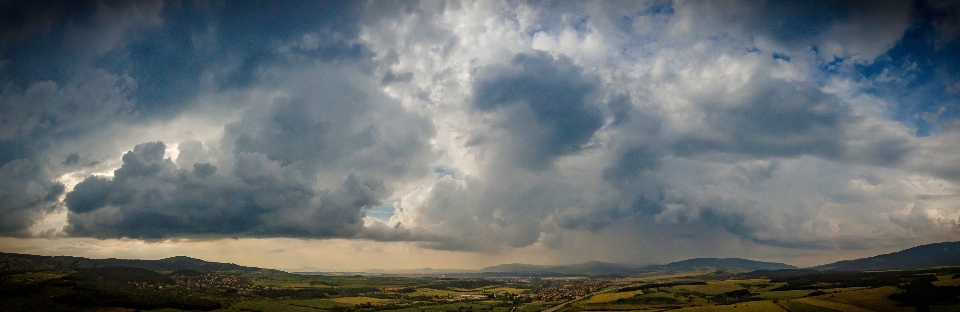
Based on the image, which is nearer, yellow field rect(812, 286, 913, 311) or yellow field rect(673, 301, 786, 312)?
yellow field rect(812, 286, 913, 311)

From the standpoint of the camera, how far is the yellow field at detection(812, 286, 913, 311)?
132 m

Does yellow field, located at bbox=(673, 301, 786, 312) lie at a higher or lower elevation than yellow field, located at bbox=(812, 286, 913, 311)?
lower

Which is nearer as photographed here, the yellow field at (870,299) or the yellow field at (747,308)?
the yellow field at (870,299)

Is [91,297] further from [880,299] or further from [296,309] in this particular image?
[880,299]

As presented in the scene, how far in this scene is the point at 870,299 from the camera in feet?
470

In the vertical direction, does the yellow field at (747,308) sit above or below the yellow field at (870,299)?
below

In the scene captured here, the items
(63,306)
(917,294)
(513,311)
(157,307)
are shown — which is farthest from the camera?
(513,311)

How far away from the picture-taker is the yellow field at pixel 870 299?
433 ft

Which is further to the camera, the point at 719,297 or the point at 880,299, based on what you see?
the point at 719,297

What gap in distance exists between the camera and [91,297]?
568 ft

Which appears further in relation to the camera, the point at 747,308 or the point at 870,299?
the point at 747,308

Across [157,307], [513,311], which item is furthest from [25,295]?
[513,311]

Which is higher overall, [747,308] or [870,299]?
[870,299]

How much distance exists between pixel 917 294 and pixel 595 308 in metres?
100
